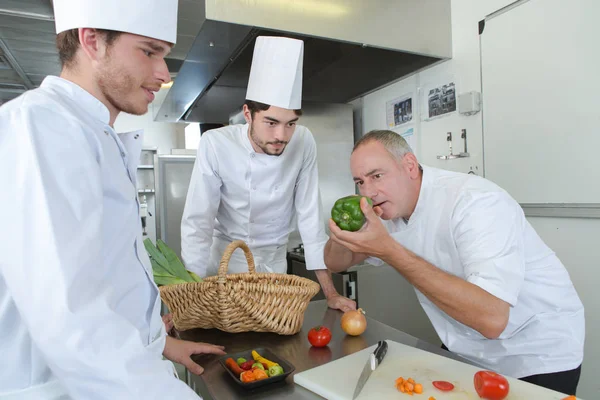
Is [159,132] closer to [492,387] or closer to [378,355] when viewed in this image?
[378,355]

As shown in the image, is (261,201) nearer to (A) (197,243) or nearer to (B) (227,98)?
(A) (197,243)

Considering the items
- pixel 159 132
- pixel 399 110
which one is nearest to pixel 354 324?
pixel 399 110

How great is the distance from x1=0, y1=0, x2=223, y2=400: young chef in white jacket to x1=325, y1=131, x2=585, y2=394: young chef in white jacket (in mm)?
704

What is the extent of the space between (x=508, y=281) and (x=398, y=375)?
0.41m

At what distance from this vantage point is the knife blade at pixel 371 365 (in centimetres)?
89

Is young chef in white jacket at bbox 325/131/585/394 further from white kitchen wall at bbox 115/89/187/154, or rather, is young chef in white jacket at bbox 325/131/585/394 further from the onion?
white kitchen wall at bbox 115/89/187/154

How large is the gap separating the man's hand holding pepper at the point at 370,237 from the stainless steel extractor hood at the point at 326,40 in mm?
1349

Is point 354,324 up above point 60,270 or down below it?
below

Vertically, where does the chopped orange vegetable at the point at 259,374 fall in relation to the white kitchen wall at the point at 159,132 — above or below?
below

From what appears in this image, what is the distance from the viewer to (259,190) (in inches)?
75.4

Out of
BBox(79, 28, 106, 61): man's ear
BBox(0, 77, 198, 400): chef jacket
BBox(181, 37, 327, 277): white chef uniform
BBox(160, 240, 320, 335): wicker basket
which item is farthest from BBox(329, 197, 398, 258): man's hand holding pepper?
BBox(79, 28, 106, 61): man's ear

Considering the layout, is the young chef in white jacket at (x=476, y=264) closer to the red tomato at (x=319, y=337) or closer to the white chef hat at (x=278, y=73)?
the red tomato at (x=319, y=337)

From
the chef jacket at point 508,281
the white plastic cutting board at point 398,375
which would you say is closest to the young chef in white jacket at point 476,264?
the chef jacket at point 508,281

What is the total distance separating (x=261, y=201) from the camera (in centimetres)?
192
